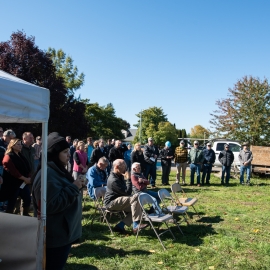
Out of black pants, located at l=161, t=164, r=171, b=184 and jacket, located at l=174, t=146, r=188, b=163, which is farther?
jacket, located at l=174, t=146, r=188, b=163

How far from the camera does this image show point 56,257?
317 cm

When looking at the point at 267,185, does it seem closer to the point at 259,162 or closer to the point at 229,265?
the point at 259,162

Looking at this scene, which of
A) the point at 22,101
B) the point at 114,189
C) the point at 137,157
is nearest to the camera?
the point at 22,101

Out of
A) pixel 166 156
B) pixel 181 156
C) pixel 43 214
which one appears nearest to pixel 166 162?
pixel 166 156

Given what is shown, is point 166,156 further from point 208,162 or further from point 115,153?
point 115,153

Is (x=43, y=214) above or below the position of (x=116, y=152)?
below

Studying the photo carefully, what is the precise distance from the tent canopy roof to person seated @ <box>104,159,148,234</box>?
3.31 m

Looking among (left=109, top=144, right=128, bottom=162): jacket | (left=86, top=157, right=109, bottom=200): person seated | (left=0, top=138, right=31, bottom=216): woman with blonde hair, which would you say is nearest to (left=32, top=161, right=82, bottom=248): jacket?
(left=0, top=138, right=31, bottom=216): woman with blonde hair

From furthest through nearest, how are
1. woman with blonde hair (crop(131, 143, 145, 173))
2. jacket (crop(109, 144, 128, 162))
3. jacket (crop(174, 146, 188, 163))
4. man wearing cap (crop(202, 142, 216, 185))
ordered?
man wearing cap (crop(202, 142, 216, 185)) → jacket (crop(174, 146, 188, 163)) → jacket (crop(109, 144, 128, 162)) → woman with blonde hair (crop(131, 143, 145, 173))

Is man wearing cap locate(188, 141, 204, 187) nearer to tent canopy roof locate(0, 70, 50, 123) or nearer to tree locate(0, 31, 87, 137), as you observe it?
tent canopy roof locate(0, 70, 50, 123)

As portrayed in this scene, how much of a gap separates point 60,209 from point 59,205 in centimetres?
6

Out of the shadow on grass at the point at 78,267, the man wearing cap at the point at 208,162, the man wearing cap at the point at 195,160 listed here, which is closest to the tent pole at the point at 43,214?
the shadow on grass at the point at 78,267

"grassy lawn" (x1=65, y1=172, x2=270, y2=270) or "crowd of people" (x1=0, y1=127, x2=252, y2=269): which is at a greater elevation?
"crowd of people" (x1=0, y1=127, x2=252, y2=269)

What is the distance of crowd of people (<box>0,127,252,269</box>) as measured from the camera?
A: 3156mm
